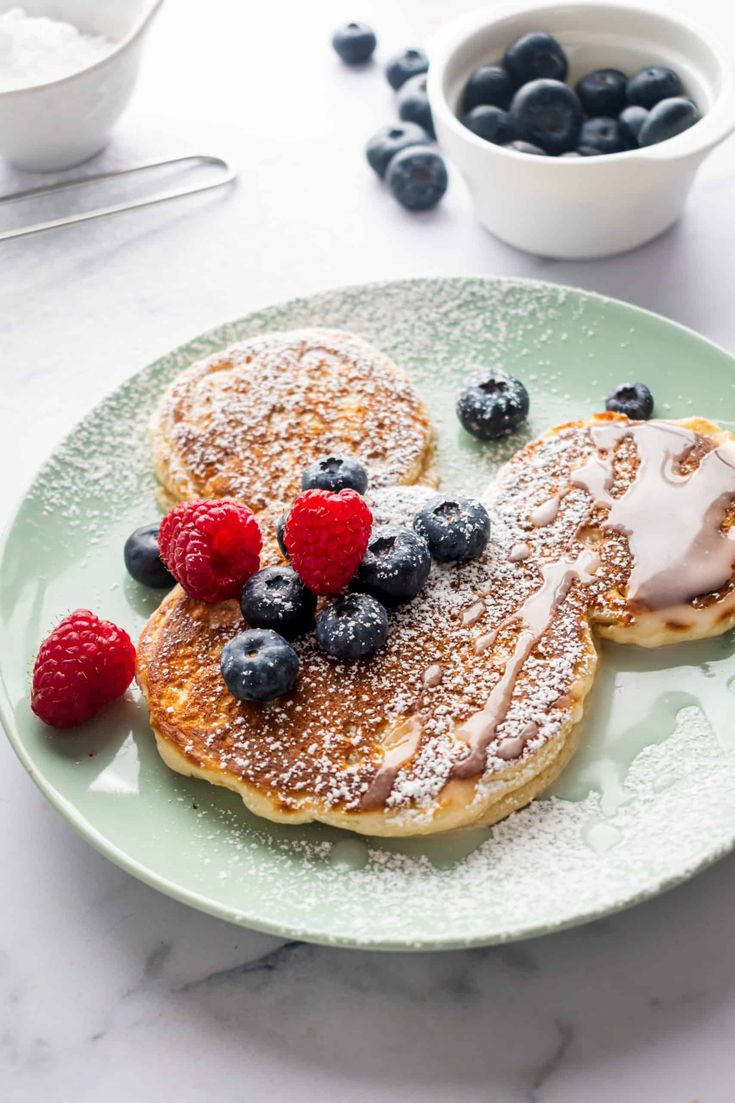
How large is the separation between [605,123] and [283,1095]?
1.86 metres

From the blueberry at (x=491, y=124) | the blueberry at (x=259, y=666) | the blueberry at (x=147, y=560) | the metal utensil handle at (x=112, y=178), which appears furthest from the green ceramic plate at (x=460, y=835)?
the metal utensil handle at (x=112, y=178)

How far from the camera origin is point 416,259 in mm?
2420

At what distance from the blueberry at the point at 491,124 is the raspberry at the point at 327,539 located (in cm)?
106

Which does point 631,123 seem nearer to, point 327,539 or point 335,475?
point 335,475

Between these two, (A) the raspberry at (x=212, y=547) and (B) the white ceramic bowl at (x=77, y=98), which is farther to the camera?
(B) the white ceramic bowl at (x=77, y=98)

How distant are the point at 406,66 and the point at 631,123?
2.29 feet

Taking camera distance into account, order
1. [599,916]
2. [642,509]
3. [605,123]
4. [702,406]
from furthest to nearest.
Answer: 1. [605,123]
2. [702,406]
3. [642,509]
4. [599,916]

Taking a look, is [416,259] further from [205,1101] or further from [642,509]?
[205,1101]

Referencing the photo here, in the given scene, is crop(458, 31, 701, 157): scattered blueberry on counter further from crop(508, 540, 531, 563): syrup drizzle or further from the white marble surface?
the white marble surface

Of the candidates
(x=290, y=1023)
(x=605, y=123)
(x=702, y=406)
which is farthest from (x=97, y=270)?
(x=290, y=1023)

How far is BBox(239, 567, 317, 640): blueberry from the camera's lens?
151 cm

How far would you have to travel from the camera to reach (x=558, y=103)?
2234mm

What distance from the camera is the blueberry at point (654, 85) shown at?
225 centimetres

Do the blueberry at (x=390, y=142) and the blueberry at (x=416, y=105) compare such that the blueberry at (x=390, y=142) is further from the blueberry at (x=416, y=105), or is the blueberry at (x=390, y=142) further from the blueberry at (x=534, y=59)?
the blueberry at (x=534, y=59)
